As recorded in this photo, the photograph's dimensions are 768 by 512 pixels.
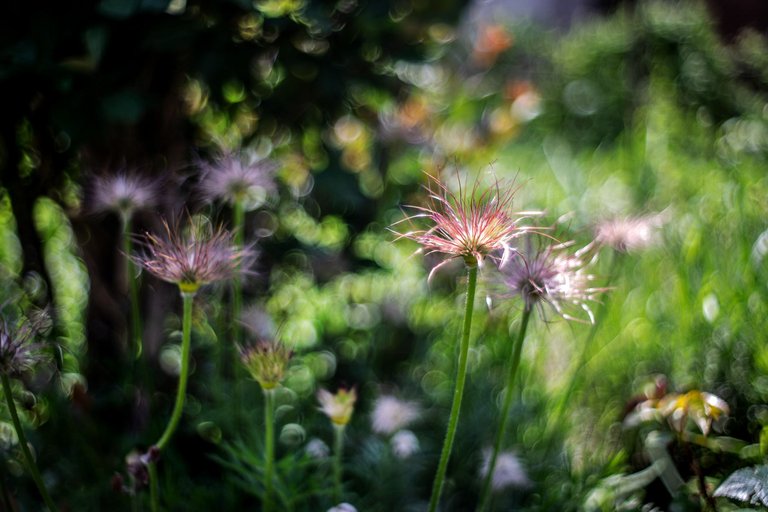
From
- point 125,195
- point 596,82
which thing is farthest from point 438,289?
point 596,82

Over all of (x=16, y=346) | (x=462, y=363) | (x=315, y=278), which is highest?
(x=462, y=363)

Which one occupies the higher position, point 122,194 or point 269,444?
point 122,194

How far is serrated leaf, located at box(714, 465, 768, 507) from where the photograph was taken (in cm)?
103

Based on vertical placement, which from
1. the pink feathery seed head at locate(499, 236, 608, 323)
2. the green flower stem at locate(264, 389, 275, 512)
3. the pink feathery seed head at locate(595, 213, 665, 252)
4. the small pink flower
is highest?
the pink feathery seed head at locate(499, 236, 608, 323)

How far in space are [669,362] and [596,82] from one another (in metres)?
3.57

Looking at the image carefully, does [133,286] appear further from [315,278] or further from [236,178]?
[315,278]

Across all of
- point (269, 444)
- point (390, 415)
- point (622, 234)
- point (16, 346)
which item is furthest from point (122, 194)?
point (622, 234)

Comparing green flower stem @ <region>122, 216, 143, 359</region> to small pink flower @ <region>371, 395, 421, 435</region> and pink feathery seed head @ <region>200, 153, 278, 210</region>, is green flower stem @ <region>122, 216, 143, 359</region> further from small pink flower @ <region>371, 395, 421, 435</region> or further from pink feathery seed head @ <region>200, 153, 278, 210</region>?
small pink flower @ <region>371, 395, 421, 435</region>

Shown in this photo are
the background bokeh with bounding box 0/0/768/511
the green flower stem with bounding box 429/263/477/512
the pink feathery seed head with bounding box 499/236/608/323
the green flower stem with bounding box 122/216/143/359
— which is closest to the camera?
the green flower stem with bounding box 429/263/477/512

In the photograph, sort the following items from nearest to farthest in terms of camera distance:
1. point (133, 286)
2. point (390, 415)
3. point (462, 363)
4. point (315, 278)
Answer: point (462, 363) < point (133, 286) < point (390, 415) < point (315, 278)

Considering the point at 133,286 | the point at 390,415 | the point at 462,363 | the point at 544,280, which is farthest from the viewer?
the point at 390,415

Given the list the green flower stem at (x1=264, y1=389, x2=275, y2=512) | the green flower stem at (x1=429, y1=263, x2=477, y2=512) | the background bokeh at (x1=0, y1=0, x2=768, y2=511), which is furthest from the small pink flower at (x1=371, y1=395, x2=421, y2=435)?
the green flower stem at (x1=429, y1=263, x2=477, y2=512)

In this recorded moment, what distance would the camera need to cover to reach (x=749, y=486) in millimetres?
1049

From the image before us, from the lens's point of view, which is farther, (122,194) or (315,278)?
(315,278)
